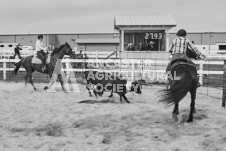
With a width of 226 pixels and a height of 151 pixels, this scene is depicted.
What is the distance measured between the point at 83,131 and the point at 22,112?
7.68 ft

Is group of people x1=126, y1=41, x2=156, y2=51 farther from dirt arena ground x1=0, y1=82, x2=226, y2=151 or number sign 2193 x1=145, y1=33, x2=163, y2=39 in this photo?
dirt arena ground x1=0, y1=82, x2=226, y2=151

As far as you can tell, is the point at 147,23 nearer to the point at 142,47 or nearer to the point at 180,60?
the point at 142,47

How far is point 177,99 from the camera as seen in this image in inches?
202

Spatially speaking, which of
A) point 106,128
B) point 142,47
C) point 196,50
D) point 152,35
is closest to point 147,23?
point 152,35

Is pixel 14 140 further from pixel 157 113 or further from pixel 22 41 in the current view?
pixel 22 41

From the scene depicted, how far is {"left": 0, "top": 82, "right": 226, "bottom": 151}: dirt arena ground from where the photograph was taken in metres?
3.91

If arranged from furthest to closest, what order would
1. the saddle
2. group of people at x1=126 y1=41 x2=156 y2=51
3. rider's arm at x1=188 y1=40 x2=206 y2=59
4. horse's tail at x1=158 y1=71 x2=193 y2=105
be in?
group of people at x1=126 y1=41 x2=156 y2=51, rider's arm at x1=188 y1=40 x2=206 y2=59, the saddle, horse's tail at x1=158 y1=71 x2=193 y2=105

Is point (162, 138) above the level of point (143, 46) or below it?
below

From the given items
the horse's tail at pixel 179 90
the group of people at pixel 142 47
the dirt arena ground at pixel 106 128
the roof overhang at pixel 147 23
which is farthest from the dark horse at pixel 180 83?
the roof overhang at pixel 147 23

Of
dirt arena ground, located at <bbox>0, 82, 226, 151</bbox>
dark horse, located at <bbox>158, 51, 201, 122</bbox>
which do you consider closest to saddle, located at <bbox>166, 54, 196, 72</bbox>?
dark horse, located at <bbox>158, 51, 201, 122</bbox>

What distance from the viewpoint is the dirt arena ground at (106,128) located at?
3906 millimetres

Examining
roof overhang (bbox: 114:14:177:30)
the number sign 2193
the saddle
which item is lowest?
the saddle

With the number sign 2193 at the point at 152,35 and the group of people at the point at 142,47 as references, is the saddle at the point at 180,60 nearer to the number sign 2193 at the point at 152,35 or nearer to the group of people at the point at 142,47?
the group of people at the point at 142,47

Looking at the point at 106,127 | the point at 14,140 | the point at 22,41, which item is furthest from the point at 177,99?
the point at 22,41
